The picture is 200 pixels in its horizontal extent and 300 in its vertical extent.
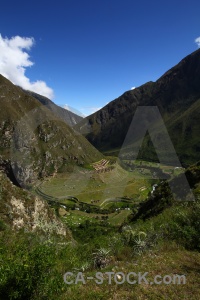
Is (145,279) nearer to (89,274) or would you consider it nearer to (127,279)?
(127,279)

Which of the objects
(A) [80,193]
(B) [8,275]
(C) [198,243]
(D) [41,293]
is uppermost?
(B) [8,275]

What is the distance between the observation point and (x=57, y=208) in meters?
129

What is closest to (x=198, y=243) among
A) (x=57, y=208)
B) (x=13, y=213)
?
(x=13, y=213)

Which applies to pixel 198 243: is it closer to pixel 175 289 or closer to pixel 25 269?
pixel 175 289

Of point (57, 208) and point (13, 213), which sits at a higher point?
point (13, 213)

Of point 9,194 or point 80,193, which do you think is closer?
point 9,194

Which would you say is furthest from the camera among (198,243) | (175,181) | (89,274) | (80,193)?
(80,193)

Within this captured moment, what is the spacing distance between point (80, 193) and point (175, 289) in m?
151

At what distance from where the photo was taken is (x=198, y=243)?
15398mm

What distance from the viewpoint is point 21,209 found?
31469 millimetres

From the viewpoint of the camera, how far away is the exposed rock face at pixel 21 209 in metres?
28.6

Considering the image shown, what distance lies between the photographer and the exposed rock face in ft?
94.0

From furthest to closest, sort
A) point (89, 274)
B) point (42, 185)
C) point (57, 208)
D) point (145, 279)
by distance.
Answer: point (42, 185), point (57, 208), point (89, 274), point (145, 279)

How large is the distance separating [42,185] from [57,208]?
202ft
